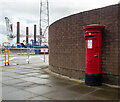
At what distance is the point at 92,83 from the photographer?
5699 mm

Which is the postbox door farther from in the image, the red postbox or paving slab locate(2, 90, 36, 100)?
paving slab locate(2, 90, 36, 100)

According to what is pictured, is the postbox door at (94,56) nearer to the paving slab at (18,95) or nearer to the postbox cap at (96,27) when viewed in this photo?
the postbox cap at (96,27)

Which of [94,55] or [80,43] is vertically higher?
[80,43]

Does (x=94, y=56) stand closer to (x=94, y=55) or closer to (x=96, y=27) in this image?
(x=94, y=55)

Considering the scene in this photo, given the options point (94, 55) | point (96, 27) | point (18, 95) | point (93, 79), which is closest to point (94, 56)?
point (94, 55)

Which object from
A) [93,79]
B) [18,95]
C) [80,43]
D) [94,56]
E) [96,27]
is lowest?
[18,95]

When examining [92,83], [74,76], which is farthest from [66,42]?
[92,83]

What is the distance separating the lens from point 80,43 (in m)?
6.89

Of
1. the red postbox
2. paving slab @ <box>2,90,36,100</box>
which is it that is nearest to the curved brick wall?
the red postbox

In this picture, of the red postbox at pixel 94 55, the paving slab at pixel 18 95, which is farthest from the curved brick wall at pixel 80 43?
the paving slab at pixel 18 95

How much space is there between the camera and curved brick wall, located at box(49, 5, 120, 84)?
571cm

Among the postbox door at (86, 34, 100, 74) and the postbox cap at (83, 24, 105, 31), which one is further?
the postbox door at (86, 34, 100, 74)

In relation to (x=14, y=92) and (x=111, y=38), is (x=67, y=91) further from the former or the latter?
(x=111, y=38)

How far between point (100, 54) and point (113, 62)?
57cm
